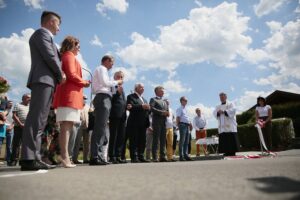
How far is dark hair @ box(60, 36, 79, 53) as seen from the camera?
5047mm

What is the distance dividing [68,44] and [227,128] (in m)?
6.21

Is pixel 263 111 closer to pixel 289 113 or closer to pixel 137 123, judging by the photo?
pixel 137 123

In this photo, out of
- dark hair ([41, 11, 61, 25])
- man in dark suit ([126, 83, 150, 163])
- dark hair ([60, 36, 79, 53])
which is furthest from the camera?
man in dark suit ([126, 83, 150, 163])

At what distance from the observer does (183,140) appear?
29.0ft

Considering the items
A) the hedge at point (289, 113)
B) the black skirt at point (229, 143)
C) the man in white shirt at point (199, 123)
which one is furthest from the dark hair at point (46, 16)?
the hedge at point (289, 113)

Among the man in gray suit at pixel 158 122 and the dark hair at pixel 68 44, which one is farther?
the man in gray suit at pixel 158 122

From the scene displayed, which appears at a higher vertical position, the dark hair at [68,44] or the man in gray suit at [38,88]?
the dark hair at [68,44]

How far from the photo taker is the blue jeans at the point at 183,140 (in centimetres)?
877

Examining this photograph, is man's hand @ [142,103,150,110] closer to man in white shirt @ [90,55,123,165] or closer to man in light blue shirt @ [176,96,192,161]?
man in white shirt @ [90,55,123,165]

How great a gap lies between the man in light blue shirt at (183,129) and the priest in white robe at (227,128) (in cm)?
113

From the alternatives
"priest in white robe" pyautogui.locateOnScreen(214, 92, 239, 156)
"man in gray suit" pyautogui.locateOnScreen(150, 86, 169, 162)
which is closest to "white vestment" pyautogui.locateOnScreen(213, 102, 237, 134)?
"priest in white robe" pyautogui.locateOnScreen(214, 92, 239, 156)

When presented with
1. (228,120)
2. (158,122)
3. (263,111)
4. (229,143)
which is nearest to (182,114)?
(158,122)

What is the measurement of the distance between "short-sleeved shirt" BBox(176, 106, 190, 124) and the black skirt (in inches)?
54.3

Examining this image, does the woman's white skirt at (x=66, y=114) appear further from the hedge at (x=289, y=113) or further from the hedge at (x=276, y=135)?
the hedge at (x=289, y=113)
